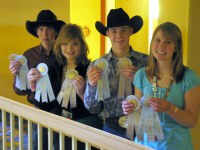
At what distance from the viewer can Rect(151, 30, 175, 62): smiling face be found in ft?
4.78

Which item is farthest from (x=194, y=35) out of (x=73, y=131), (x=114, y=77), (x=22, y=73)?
(x=73, y=131)

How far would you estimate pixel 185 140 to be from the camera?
1463 millimetres

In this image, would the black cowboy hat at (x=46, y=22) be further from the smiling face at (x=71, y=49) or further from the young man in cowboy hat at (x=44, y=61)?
the smiling face at (x=71, y=49)

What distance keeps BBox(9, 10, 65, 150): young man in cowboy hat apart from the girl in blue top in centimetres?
55

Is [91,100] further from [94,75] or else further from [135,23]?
[135,23]

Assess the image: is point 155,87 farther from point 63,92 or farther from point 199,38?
point 199,38

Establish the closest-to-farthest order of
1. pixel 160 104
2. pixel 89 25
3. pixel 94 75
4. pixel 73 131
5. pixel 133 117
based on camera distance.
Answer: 1. pixel 73 131
2. pixel 160 104
3. pixel 133 117
4. pixel 94 75
5. pixel 89 25

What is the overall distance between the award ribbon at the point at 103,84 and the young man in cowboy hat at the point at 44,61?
0.93 ft

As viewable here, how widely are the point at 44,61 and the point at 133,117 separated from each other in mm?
716

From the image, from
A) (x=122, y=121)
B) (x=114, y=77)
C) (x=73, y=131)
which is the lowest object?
(x=122, y=121)

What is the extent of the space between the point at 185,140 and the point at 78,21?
433 centimetres

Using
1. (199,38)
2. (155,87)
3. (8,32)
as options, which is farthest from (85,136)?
(8,32)

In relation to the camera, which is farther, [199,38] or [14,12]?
[14,12]

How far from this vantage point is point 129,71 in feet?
5.49
